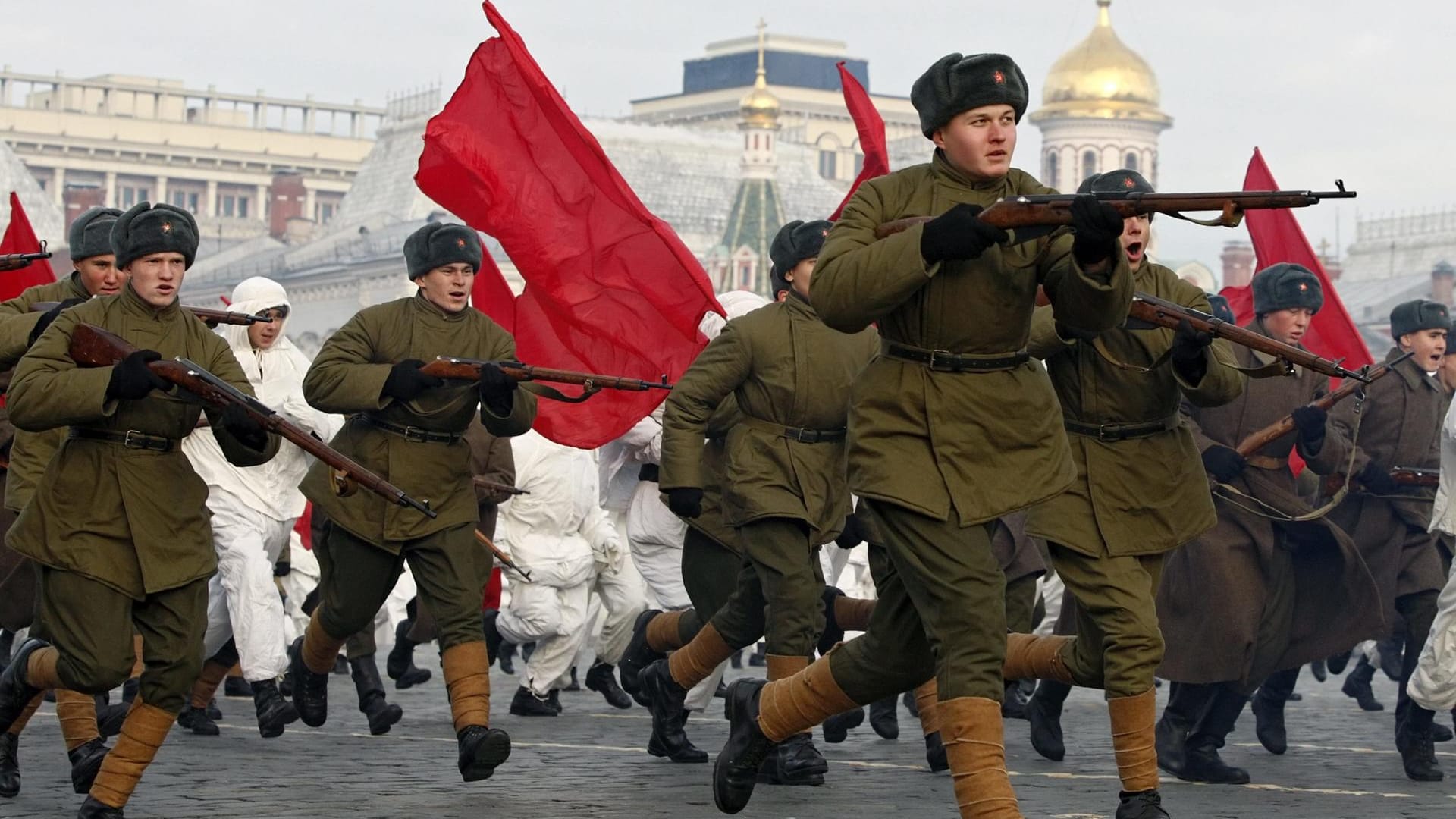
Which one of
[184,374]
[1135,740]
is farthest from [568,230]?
[1135,740]

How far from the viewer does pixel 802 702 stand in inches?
298

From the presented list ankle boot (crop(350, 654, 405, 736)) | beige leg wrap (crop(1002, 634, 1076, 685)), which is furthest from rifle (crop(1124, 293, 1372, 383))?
ankle boot (crop(350, 654, 405, 736))

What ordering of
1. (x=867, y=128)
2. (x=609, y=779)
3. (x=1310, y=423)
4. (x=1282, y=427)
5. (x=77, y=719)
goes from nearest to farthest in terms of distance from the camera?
1. (x=77, y=719)
2. (x=609, y=779)
3. (x=1310, y=423)
4. (x=1282, y=427)
5. (x=867, y=128)

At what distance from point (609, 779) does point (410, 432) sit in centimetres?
132

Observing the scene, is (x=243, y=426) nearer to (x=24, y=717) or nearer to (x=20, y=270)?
(x=24, y=717)

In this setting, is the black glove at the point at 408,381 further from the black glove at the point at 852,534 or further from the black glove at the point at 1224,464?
the black glove at the point at 1224,464

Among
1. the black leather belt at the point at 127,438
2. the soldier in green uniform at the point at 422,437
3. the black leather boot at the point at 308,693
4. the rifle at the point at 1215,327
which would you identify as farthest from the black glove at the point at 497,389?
the rifle at the point at 1215,327

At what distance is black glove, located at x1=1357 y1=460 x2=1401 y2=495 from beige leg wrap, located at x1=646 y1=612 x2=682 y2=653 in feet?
9.48

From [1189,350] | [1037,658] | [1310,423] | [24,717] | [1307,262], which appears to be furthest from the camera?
[1307,262]

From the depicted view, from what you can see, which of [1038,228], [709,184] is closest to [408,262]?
[1038,228]

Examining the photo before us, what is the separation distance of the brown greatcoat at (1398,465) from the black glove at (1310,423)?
1.18 m

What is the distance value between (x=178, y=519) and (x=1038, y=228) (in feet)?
9.33

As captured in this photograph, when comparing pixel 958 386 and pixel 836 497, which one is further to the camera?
pixel 836 497

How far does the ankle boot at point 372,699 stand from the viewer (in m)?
10.9
